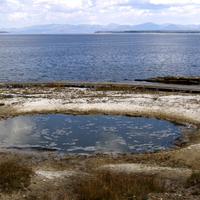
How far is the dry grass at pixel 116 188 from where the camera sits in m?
9.58

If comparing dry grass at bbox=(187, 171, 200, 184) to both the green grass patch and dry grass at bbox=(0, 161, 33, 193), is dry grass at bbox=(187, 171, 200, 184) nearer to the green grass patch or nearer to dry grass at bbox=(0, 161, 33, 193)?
dry grass at bbox=(0, 161, 33, 193)

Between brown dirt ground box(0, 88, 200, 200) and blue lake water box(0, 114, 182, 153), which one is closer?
brown dirt ground box(0, 88, 200, 200)

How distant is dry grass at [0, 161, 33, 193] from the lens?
10484mm

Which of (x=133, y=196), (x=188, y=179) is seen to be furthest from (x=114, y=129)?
(x=133, y=196)

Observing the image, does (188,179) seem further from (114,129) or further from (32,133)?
(32,133)

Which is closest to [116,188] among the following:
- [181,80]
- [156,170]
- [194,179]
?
[194,179]

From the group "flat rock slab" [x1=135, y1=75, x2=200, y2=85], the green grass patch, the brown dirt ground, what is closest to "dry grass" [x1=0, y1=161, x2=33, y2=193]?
the brown dirt ground

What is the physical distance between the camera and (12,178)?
1100 cm

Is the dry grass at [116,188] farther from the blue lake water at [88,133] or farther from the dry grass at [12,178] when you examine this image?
the blue lake water at [88,133]

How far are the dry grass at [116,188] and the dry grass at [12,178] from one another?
8.46 feet

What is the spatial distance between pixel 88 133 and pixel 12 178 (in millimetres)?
11152

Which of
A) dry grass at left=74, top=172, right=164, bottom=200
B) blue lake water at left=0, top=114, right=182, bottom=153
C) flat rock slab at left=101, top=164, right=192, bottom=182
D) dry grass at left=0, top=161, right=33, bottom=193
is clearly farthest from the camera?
blue lake water at left=0, top=114, right=182, bottom=153

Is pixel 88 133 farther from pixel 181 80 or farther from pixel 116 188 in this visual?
pixel 181 80

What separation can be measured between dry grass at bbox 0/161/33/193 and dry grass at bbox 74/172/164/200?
2.58 m
